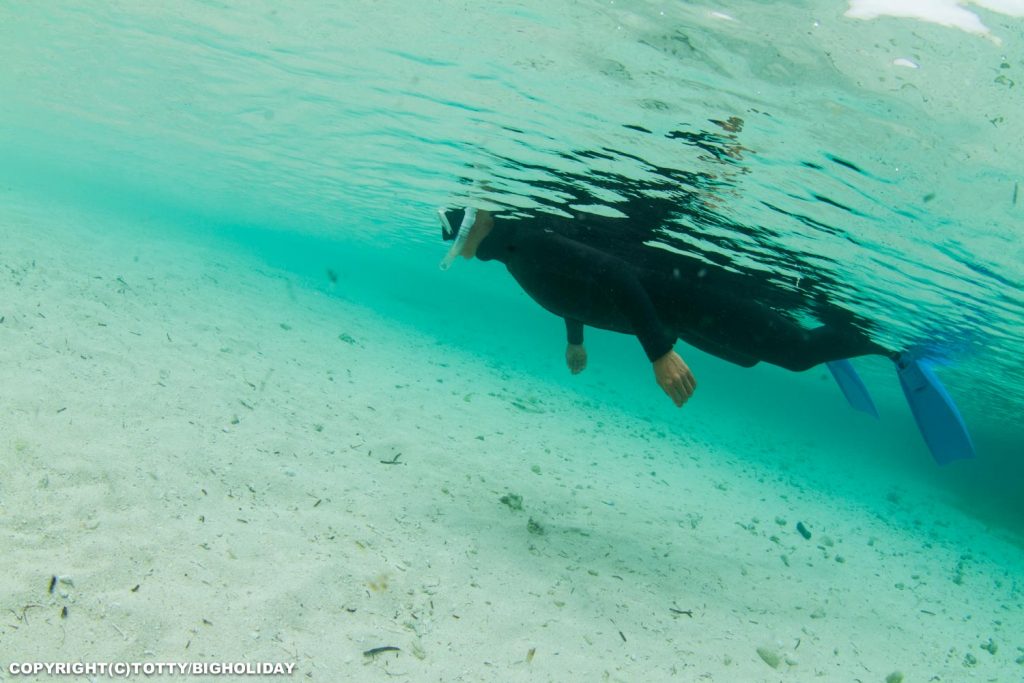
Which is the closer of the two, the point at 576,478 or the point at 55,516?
the point at 55,516

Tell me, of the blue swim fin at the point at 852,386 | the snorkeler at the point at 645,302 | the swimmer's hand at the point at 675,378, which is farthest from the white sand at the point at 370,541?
the blue swim fin at the point at 852,386

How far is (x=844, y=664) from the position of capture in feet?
18.1

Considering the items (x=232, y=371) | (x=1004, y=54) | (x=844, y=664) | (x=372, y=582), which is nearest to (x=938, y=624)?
(x=844, y=664)

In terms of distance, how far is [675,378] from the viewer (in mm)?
4727

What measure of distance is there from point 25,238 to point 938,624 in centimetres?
2320

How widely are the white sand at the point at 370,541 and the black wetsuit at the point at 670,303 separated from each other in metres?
2.91

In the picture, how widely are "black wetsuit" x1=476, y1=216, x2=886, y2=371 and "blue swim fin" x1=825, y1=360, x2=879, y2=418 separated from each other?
1.70m

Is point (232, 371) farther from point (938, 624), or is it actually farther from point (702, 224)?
point (938, 624)

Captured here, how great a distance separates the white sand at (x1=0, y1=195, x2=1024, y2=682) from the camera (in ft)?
12.4

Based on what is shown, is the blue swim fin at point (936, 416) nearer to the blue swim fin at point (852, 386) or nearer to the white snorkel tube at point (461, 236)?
the blue swim fin at point (852, 386)

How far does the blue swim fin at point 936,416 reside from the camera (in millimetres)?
6660

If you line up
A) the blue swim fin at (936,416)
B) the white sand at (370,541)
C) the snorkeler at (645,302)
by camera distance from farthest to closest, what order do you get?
the blue swim fin at (936,416) < the snorkeler at (645,302) < the white sand at (370,541)

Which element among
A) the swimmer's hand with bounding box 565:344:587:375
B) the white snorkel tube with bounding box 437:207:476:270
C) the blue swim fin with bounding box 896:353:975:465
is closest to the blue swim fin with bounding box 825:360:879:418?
the blue swim fin with bounding box 896:353:975:465

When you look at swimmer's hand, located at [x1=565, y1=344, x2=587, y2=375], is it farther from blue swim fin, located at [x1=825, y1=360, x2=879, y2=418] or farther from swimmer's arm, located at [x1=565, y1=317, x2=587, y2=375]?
blue swim fin, located at [x1=825, y1=360, x2=879, y2=418]
